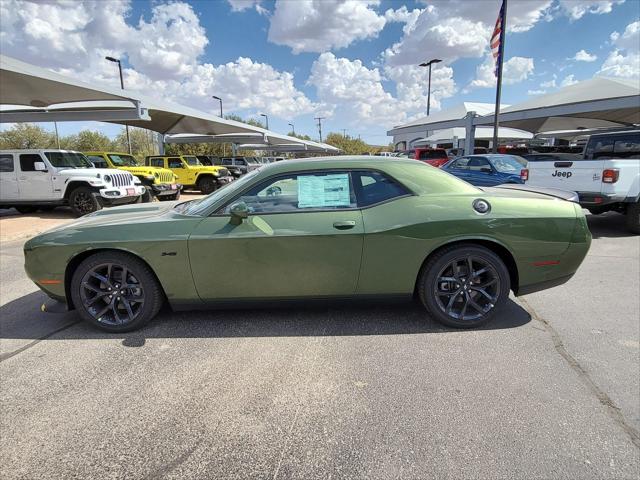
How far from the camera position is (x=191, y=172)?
1695 cm

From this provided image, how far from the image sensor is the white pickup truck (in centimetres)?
686

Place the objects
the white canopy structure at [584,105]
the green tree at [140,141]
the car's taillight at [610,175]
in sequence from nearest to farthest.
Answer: the car's taillight at [610,175] → the white canopy structure at [584,105] → the green tree at [140,141]

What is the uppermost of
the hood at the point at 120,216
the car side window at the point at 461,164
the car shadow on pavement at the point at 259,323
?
the car side window at the point at 461,164

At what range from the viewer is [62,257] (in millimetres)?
3244

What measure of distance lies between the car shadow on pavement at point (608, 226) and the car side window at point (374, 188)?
19.8ft

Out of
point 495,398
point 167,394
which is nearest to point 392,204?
point 495,398

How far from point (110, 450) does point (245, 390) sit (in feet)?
2.66

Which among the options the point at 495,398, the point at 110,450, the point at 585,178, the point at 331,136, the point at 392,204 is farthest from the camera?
the point at 331,136

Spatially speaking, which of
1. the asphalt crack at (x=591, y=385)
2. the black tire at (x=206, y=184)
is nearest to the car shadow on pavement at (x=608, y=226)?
the asphalt crack at (x=591, y=385)

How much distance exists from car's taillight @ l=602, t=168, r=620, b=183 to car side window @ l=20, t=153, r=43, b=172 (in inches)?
525

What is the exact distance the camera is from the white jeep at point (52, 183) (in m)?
10.2

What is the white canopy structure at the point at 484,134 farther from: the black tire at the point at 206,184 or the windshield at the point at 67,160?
the windshield at the point at 67,160

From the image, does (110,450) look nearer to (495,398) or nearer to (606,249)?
(495,398)

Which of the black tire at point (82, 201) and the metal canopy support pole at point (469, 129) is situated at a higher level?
the metal canopy support pole at point (469, 129)
